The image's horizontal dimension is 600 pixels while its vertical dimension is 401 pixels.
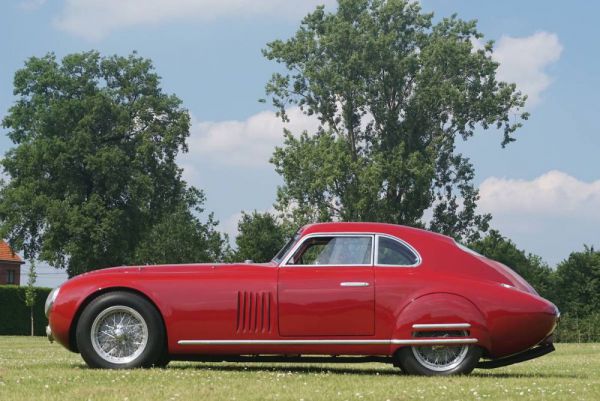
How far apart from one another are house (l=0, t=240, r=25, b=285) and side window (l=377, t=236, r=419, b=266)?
81.8 m

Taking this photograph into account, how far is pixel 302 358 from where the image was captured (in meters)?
11.1

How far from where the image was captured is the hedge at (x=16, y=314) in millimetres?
48094

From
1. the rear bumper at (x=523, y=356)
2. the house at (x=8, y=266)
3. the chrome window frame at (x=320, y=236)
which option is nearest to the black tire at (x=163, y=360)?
the chrome window frame at (x=320, y=236)

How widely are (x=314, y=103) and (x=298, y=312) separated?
4476cm

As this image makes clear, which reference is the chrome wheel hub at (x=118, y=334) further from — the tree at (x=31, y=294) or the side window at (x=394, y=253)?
the tree at (x=31, y=294)

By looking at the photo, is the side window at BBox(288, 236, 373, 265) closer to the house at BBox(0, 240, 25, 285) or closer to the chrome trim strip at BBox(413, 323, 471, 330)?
the chrome trim strip at BBox(413, 323, 471, 330)

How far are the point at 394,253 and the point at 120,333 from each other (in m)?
3.31

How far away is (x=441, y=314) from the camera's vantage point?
34.8ft

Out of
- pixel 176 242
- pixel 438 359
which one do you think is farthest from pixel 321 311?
pixel 176 242

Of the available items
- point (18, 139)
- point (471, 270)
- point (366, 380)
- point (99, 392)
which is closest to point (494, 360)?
point (471, 270)

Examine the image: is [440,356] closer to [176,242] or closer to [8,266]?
[176,242]

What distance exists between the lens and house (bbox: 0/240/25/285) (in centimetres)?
8862

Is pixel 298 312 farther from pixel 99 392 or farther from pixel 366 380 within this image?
pixel 99 392

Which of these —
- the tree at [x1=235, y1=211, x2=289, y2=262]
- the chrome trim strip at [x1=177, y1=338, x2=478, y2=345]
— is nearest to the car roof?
the chrome trim strip at [x1=177, y1=338, x2=478, y2=345]
